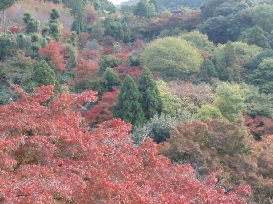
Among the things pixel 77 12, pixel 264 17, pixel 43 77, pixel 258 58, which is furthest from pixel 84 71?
pixel 264 17

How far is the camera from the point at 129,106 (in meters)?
16.9

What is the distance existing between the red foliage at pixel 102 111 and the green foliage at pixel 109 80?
2.44 meters

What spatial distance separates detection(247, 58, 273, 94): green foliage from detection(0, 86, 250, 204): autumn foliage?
1572cm

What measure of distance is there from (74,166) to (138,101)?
431 inches

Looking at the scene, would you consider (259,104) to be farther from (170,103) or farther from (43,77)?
(43,77)

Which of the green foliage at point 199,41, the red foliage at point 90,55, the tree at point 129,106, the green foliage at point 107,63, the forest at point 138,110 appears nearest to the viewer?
the forest at point 138,110

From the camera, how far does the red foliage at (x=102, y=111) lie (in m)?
17.3

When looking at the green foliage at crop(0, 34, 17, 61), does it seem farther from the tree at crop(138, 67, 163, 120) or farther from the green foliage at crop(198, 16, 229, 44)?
the green foliage at crop(198, 16, 229, 44)

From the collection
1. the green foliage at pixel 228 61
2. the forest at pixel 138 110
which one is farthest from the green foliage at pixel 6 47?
the green foliage at pixel 228 61

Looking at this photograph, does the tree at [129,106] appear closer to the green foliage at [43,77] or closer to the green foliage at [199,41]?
the green foliage at [43,77]

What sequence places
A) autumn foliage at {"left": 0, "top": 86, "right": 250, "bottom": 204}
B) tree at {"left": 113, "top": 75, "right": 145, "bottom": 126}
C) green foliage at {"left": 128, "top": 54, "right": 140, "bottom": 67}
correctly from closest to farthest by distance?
autumn foliage at {"left": 0, "top": 86, "right": 250, "bottom": 204}
tree at {"left": 113, "top": 75, "right": 145, "bottom": 126}
green foliage at {"left": 128, "top": 54, "right": 140, "bottom": 67}

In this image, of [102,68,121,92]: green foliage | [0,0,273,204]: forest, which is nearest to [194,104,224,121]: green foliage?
[0,0,273,204]: forest

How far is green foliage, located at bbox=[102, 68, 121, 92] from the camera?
21141mm

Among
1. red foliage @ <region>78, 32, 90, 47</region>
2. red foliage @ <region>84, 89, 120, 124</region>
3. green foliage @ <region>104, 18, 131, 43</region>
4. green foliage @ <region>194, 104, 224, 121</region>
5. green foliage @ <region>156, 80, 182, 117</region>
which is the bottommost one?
red foliage @ <region>78, 32, 90, 47</region>
